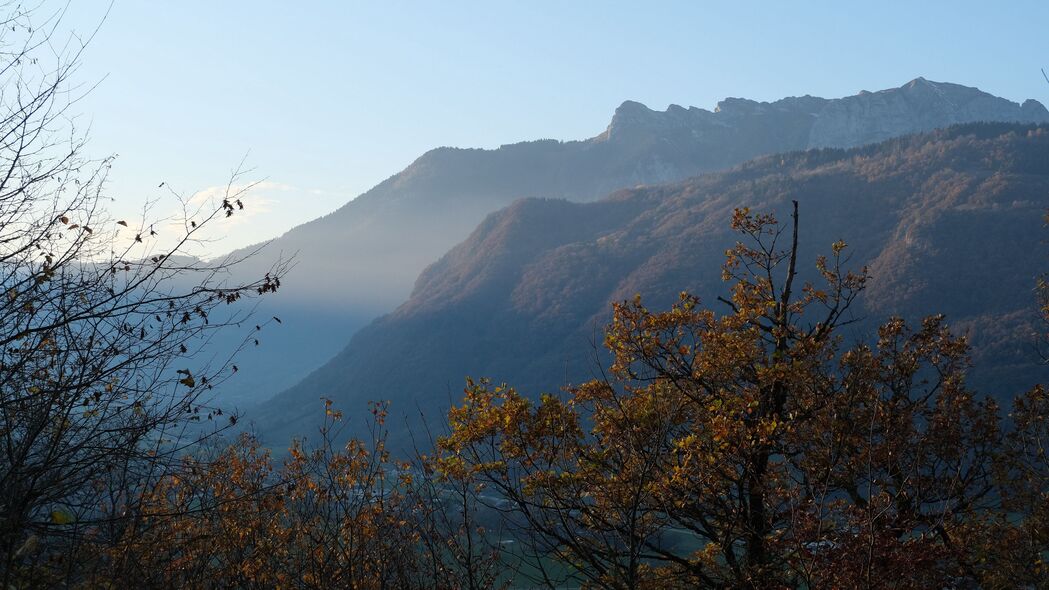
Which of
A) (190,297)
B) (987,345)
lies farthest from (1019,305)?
(190,297)

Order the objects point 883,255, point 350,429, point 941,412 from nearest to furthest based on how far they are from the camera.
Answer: point 941,412, point 350,429, point 883,255

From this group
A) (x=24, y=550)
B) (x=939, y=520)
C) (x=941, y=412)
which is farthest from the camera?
(x=941, y=412)

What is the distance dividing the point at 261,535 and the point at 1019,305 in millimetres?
164850

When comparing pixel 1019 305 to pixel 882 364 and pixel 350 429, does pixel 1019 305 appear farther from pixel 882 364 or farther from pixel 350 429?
pixel 882 364

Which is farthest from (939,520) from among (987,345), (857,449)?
(987,345)

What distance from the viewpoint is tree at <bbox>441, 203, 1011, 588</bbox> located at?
396 inches

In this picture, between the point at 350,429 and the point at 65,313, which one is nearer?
the point at 65,313

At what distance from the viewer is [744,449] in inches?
452

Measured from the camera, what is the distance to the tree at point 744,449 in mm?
10070

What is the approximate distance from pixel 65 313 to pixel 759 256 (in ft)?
36.1

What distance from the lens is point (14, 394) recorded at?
27.7 feet

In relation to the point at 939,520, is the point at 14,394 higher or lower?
higher

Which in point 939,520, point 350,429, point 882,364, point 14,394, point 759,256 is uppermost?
point 14,394

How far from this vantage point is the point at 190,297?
9000mm
